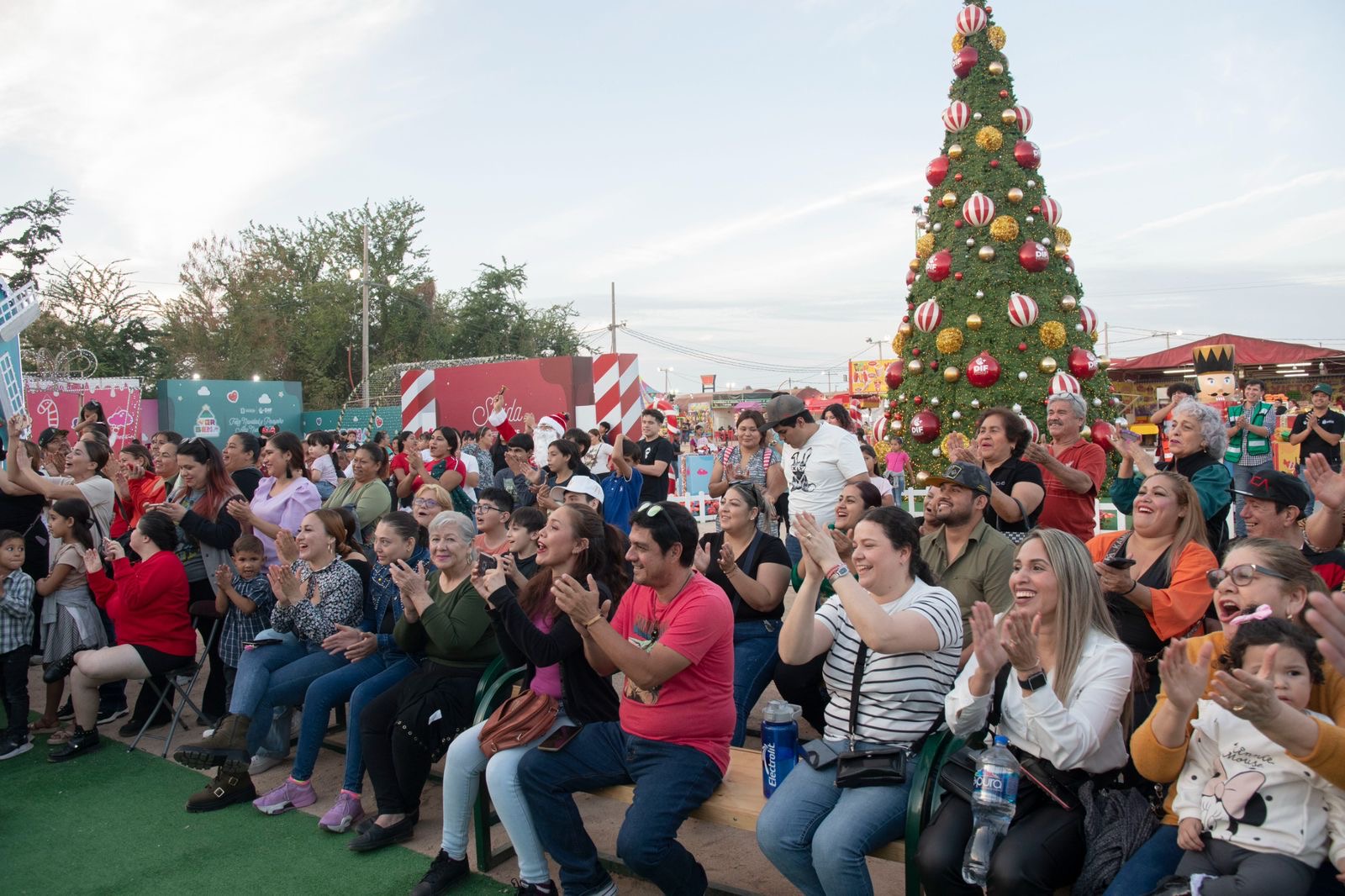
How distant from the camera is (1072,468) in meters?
4.66

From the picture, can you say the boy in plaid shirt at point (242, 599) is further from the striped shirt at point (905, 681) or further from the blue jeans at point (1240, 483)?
the blue jeans at point (1240, 483)

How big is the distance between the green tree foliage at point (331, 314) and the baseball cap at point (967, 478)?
29.2 metres

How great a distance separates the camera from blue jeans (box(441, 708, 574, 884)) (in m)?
3.45

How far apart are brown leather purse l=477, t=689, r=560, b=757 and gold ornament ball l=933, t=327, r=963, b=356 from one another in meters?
7.59

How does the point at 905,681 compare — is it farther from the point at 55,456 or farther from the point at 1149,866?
the point at 55,456

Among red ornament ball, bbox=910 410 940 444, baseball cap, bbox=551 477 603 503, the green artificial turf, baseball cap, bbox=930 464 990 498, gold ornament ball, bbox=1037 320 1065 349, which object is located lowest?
the green artificial turf

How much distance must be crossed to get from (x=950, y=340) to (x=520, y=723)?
25.5 feet

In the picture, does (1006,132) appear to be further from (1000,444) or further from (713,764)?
(713,764)

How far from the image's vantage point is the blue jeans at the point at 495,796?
345 centimetres

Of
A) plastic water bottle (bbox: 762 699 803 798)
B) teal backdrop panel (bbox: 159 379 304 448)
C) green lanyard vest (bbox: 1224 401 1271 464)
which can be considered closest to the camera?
plastic water bottle (bbox: 762 699 803 798)

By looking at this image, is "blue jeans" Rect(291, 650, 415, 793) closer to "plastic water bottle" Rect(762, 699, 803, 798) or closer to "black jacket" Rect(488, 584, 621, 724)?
"black jacket" Rect(488, 584, 621, 724)

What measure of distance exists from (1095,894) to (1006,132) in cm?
951

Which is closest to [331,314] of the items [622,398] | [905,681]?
[622,398]

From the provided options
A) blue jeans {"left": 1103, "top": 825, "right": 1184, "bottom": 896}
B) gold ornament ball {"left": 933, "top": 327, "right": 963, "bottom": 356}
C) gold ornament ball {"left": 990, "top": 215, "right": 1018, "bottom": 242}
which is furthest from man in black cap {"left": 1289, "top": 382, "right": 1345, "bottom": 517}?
blue jeans {"left": 1103, "top": 825, "right": 1184, "bottom": 896}
